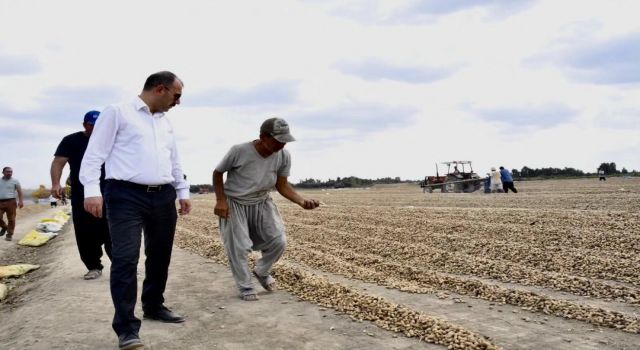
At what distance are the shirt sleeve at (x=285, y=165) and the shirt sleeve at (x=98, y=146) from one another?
1792 millimetres

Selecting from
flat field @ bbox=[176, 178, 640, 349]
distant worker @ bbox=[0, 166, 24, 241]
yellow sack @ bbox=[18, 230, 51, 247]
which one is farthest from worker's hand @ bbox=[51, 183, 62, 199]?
yellow sack @ bbox=[18, 230, 51, 247]

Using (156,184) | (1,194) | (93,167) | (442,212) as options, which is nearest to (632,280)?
(156,184)

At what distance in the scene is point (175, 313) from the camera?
14.1 feet

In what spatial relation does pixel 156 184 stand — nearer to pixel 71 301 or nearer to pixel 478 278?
pixel 71 301

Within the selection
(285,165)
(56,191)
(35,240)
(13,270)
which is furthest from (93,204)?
(35,240)

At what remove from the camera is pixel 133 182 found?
11.6ft

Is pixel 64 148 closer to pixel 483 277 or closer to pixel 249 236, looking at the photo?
pixel 249 236

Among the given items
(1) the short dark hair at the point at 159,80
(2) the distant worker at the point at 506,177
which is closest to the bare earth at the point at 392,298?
(1) the short dark hair at the point at 159,80

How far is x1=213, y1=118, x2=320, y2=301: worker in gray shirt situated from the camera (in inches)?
190

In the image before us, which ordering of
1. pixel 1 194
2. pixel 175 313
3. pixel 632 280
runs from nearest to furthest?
pixel 175 313 < pixel 632 280 < pixel 1 194

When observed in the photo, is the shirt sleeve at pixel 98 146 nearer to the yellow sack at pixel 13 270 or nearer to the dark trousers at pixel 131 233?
the dark trousers at pixel 131 233

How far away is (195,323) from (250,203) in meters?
1.22

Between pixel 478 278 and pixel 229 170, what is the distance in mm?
2796

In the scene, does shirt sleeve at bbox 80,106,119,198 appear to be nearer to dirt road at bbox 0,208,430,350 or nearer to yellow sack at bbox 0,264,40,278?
dirt road at bbox 0,208,430,350
